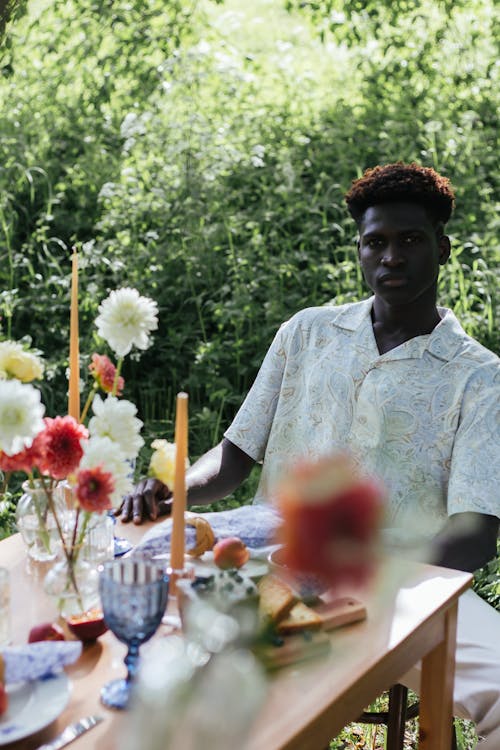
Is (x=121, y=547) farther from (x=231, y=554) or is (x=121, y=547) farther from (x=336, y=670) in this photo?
(x=336, y=670)

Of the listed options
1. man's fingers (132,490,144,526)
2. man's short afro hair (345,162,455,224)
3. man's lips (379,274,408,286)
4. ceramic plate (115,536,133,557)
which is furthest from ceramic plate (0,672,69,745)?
man's short afro hair (345,162,455,224)

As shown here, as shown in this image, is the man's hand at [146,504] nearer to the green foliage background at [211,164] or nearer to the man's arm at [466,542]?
the man's arm at [466,542]

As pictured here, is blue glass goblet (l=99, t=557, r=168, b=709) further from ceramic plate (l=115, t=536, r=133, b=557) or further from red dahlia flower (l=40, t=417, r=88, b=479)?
ceramic plate (l=115, t=536, r=133, b=557)

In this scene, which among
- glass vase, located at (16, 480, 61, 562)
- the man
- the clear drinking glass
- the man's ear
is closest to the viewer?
the clear drinking glass

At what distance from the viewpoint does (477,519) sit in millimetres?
1747

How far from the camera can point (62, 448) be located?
116cm

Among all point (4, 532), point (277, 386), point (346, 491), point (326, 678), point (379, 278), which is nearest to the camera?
point (346, 491)

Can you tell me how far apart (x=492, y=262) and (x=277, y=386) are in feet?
8.03

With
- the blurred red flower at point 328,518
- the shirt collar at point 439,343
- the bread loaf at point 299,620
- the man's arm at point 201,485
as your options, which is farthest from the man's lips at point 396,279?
the blurred red flower at point 328,518

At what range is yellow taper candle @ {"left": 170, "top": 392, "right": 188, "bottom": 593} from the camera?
103 cm

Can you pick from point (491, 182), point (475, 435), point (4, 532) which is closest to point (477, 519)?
point (475, 435)

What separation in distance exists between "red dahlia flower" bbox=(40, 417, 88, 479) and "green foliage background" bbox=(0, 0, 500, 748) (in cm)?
283

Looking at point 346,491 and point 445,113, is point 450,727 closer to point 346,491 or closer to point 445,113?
point 346,491

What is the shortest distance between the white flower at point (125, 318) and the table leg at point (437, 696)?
682 millimetres
